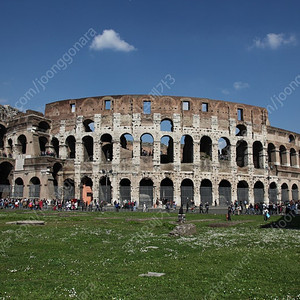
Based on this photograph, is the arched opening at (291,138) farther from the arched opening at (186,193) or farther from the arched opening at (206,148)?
the arched opening at (186,193)

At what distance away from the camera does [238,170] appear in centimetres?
4238

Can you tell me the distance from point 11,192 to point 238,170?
3017 centimetres

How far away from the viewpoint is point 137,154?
40062 mm

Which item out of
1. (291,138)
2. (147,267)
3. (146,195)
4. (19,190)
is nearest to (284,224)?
(147,267)

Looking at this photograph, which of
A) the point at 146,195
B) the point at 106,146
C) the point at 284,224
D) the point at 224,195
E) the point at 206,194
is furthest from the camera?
the point at 106,146

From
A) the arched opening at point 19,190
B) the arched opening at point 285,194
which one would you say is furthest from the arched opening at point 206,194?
the arched opening at point 19,190

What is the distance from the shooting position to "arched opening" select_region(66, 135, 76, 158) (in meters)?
43.6

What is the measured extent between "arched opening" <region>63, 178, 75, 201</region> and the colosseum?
0.13 meters

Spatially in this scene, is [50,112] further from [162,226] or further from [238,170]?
[162,226]

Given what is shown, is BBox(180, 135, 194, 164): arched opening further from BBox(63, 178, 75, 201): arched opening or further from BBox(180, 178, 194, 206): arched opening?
BBox(63, 178, 75, 201): arched opening

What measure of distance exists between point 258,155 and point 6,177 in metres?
35.3

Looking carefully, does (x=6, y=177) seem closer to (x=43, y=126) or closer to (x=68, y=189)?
(x=43, y=126)

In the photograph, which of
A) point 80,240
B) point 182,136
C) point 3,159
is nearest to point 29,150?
point 3,159

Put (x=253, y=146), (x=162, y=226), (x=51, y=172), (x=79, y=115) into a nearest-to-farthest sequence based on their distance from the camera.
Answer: (x=162, y=226), (x=51, y=172), (x=79, y=115), (x=253, y=146)
